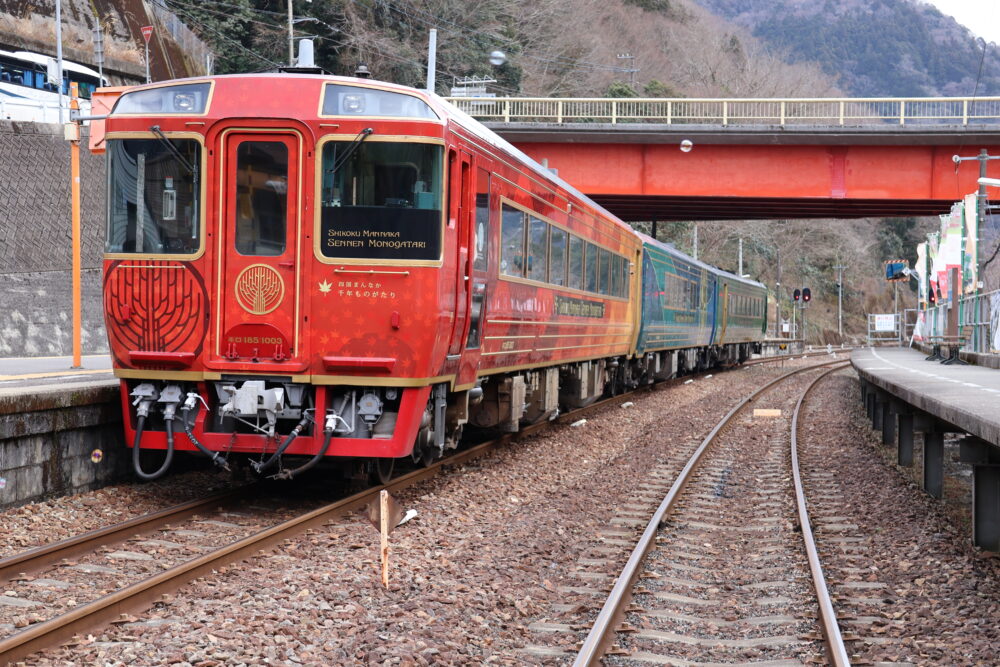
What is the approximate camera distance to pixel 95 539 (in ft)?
23.0

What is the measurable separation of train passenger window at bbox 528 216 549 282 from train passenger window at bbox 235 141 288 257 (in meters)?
3.72

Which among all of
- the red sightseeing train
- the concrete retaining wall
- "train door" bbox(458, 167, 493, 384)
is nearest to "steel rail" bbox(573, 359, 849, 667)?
the red sightseeing train

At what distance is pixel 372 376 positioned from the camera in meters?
8.32

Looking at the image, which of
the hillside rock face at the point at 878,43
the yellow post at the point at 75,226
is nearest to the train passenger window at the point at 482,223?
the yellow post at the point at 75,226

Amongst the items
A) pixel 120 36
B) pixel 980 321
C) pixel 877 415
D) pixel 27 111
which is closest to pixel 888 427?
pixel 877 415

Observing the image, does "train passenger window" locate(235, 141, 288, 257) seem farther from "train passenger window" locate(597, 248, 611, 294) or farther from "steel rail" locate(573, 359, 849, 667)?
"train passenger window" locate(597, 248, 611, 294)

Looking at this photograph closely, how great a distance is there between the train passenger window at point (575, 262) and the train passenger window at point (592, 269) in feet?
1.61

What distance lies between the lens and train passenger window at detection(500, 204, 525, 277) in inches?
417

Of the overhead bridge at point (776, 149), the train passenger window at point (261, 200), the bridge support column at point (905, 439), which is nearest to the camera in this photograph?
the train passenger window at point (261, 200)

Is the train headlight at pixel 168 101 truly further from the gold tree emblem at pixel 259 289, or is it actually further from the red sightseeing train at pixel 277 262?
the gold tree emblem at pixel 259 289

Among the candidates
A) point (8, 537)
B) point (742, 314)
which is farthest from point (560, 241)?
point (742, 314)

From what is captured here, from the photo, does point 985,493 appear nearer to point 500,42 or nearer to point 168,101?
point 168,101

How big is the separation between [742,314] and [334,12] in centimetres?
1795

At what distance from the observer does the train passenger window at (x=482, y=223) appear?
9.59m
